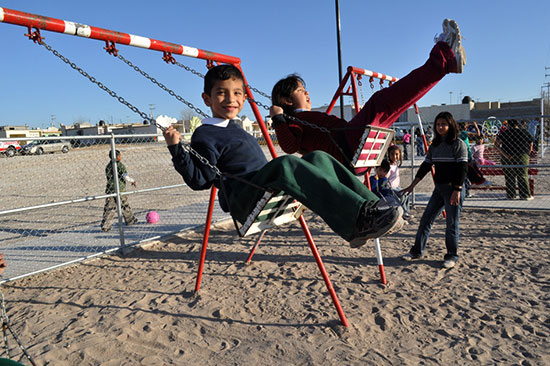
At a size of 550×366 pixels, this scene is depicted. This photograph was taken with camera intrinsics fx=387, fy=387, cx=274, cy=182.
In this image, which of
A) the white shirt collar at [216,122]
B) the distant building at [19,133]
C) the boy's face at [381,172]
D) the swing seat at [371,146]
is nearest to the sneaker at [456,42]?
the swing seat at [371,146]

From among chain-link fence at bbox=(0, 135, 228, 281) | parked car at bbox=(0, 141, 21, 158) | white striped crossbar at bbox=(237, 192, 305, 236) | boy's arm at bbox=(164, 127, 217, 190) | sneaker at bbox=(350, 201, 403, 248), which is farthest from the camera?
parked car at bbox=(0, 141, 21, 158)

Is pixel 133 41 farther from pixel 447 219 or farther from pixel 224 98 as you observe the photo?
pixel 447 219

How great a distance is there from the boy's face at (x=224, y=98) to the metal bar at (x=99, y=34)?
3.18 ft

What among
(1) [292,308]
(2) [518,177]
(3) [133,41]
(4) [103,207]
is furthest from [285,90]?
(4) [103,207]

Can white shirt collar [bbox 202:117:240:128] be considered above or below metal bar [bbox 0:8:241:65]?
below

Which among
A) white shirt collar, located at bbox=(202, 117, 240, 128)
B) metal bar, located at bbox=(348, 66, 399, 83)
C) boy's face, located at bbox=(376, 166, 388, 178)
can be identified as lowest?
boy's face, located at bbox=(376, 166, 388, 178)

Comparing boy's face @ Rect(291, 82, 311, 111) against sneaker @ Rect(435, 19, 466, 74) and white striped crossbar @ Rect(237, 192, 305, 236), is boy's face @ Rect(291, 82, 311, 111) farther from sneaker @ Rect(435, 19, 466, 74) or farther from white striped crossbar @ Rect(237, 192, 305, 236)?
sneaker @ Rect(435, 19, 466, 74)

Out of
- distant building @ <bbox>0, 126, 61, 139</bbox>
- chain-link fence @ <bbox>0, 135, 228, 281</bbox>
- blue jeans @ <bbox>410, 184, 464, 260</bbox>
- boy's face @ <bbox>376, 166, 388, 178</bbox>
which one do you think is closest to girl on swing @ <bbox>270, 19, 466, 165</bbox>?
blue jeans @ <bbox>410, 184, 464, 260</bbox>

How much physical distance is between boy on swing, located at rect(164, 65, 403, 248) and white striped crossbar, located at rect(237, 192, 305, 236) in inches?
2.0

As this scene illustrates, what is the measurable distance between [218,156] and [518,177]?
23.2 ft

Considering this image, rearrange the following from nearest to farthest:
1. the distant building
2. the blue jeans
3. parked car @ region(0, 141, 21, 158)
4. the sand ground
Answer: the sand ground, the blue jeans, parked car @ region(0, 141, 21, 158), the distant building

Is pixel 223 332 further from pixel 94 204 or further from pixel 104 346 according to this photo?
pixel 94 204

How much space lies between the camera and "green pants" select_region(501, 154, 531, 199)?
731cm

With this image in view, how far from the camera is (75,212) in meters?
8.65
